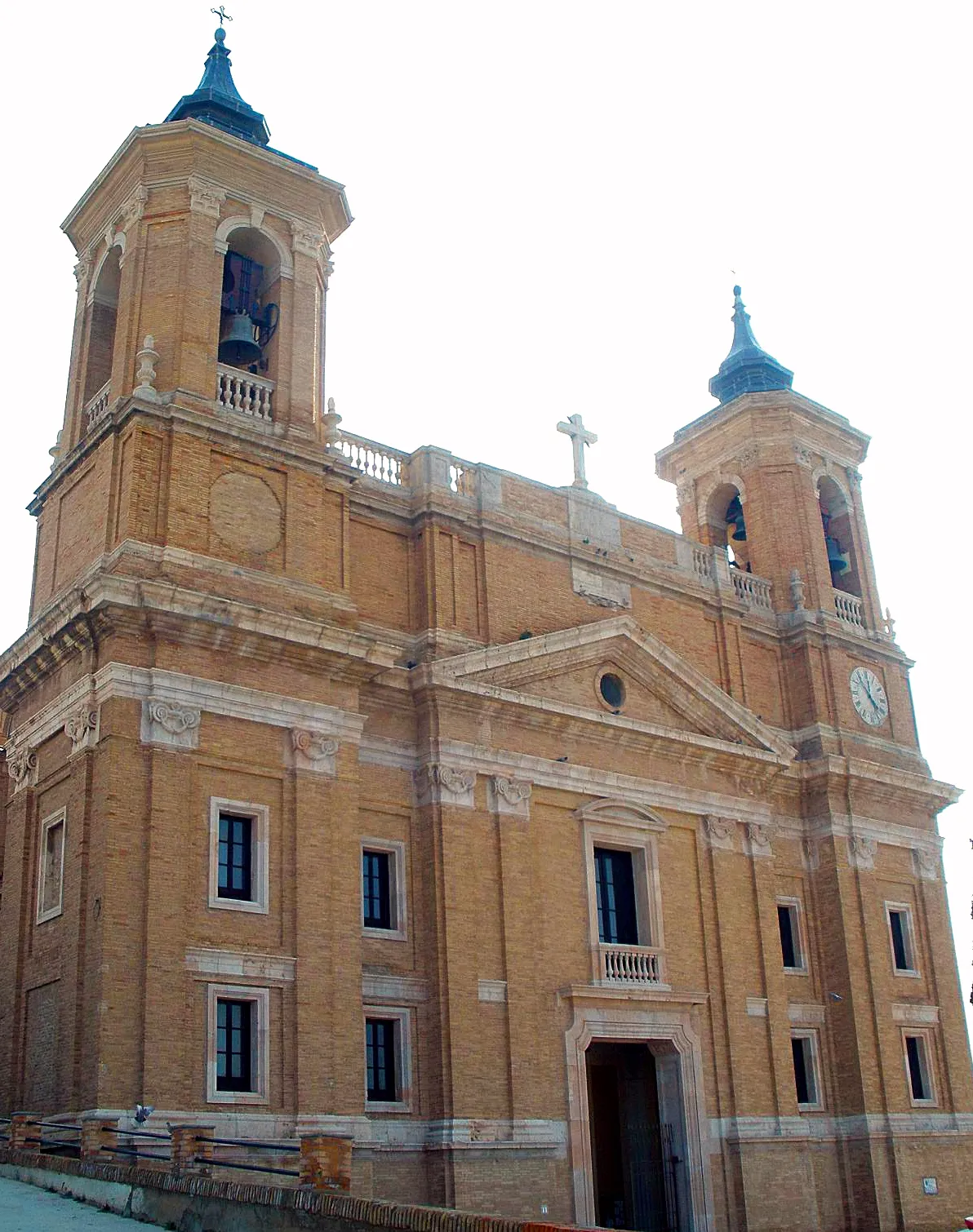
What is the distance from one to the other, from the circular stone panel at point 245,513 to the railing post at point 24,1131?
896cm

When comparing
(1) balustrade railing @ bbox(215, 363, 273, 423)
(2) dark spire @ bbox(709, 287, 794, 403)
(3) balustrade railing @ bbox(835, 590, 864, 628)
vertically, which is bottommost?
(3) balustrade railing @ bbox(835, 590, 864, 628)

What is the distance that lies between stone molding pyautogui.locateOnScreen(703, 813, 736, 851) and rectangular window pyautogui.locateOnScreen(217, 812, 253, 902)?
1005 cm

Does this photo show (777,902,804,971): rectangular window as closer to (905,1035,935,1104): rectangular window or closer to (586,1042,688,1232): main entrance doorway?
(905,1035,935,1104): rectangular window

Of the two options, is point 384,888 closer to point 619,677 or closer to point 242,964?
point 242,964

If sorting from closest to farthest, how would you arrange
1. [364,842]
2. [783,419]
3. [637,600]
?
[364,842], [637,600], [783,419]

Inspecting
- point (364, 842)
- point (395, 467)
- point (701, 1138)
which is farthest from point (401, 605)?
point (701, 1138)

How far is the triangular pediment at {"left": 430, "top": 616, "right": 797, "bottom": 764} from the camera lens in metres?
25.1

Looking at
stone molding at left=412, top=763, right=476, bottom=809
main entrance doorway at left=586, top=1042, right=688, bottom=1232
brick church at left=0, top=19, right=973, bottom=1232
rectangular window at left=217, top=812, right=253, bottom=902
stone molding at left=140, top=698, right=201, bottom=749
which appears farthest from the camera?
main entrance doorway at left=586, top=1042, right=688, bottom=1232

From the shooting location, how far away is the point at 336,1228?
12.9 metres

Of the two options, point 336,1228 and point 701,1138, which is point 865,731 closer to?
point 701,1138

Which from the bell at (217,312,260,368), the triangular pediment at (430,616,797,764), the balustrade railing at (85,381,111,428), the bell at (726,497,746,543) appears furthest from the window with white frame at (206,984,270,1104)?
the bell at (726,497,746,543)

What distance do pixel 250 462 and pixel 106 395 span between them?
10.5 feet

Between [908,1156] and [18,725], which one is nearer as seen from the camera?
[18,725]

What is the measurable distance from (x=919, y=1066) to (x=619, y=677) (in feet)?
35.1
